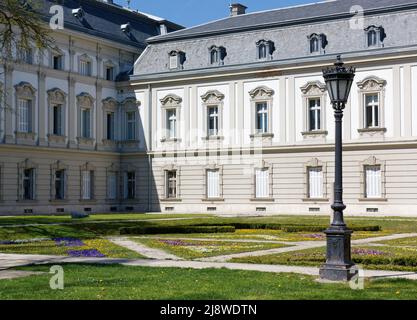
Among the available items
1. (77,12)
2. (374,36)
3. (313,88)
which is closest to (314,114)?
(313,88)

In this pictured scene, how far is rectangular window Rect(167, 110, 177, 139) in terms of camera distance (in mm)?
49062

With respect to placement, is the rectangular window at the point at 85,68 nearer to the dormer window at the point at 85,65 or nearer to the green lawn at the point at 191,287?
the dormer window at the point at 85,65

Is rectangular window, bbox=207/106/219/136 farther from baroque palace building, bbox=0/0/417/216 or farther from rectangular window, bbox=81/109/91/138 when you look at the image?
rectangular window, bbox=81/109/91/138

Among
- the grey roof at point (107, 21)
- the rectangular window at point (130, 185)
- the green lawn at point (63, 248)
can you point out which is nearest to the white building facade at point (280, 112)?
the rectangular window at point (130, 185)

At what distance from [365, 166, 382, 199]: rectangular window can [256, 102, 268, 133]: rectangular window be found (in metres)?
7.09

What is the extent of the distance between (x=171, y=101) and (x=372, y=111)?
1375 cm

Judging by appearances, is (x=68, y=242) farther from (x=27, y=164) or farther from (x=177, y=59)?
(x=177, y=59)

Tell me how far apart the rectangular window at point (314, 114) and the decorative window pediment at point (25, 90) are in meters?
16.7

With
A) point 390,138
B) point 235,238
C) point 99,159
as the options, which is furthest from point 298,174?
point 235,238

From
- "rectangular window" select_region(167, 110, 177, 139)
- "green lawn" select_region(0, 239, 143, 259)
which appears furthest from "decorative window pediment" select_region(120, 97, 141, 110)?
"green lawn" select_region(0, 239, 143, 259)

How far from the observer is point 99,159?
49.2m

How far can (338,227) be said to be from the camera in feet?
44.4

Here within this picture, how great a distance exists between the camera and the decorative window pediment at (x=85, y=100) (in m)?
47.5
